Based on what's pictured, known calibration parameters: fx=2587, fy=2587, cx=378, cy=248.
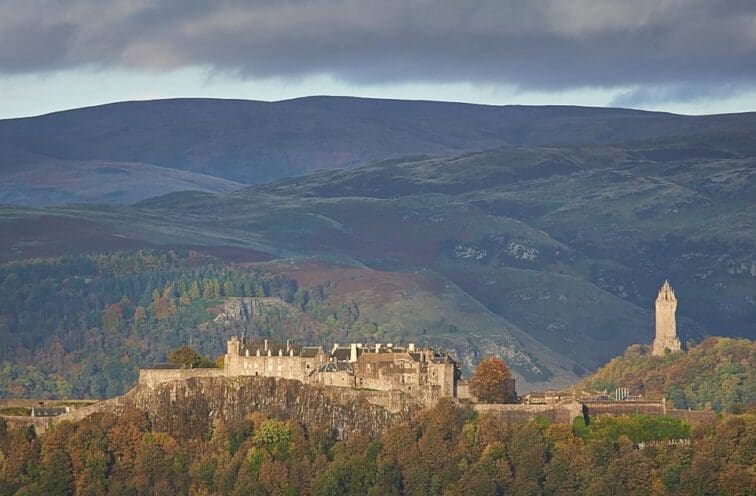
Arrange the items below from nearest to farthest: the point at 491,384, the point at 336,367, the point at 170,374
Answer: the point at 336,367 < the point at 491,384 < the point at 170,374

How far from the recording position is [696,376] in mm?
160125

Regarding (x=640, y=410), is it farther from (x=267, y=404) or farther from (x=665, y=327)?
(x=665, y=327)

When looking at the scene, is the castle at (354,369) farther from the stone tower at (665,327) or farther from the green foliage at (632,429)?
the stone tower at (665,327)

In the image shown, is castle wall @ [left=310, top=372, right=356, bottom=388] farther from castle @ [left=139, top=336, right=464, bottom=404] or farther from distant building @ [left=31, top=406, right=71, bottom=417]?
distant building @ [left=31, top=406, right=71, bottom=417]

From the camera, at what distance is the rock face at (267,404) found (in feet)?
388

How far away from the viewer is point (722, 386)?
518 feet

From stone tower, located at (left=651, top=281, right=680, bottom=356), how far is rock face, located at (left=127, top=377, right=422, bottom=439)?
58453mm

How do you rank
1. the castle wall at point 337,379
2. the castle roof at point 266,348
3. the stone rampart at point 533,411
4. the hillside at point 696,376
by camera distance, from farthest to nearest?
the hillside at point 696,376 → the castle roof at point 266,348 → the stone rampart at point 533,411 → the castle wall at point 337,379

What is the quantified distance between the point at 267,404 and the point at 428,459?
8.57 metres

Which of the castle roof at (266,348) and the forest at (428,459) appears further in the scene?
the castle roof at (266,348)

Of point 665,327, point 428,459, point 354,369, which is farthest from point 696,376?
Answer: point 428,459

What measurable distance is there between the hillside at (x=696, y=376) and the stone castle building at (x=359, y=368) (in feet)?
97.6

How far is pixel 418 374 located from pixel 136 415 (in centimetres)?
1512

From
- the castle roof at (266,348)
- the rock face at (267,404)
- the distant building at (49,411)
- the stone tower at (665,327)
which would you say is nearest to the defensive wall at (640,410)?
the rock face at (267,404)
